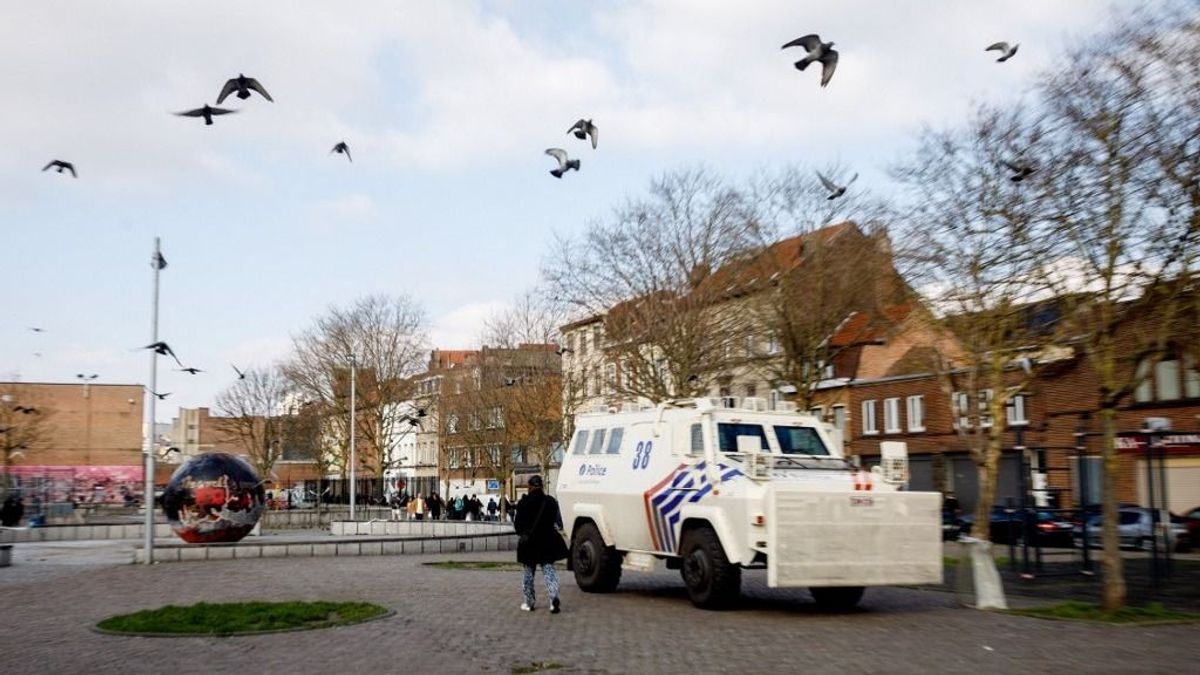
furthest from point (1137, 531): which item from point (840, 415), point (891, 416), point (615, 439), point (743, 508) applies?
point (840, 415)

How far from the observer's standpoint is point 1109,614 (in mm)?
14453

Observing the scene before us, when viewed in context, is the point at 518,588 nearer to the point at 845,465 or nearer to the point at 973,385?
the point at 845,465

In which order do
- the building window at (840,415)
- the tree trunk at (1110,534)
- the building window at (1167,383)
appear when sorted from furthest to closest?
the building window at (840,415)
the building window at (1167,383)
the tree trunk at (1110,534)

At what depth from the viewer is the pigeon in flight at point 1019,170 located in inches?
648

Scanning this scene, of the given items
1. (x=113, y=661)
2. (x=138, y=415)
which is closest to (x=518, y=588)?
(x=113, y=661)

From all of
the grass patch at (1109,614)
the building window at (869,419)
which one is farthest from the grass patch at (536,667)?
the building window at (869,419)

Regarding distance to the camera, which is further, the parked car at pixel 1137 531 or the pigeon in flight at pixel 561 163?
the parked car at pixel 1137 531

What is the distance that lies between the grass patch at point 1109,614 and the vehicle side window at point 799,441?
332 cm

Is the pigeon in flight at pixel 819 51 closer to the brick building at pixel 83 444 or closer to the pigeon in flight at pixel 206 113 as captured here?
the pigeon in flight at pixel 206 113

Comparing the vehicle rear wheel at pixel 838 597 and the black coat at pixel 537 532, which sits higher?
the black coat at pixel 537 532

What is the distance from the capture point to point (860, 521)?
568 inches

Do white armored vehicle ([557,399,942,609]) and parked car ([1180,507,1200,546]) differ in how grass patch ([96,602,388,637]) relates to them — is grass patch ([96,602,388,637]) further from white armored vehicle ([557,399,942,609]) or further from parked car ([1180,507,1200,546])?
parked car ([1180,507,1200,546])

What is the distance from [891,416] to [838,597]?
37.9 meters

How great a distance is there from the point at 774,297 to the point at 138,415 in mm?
68157
